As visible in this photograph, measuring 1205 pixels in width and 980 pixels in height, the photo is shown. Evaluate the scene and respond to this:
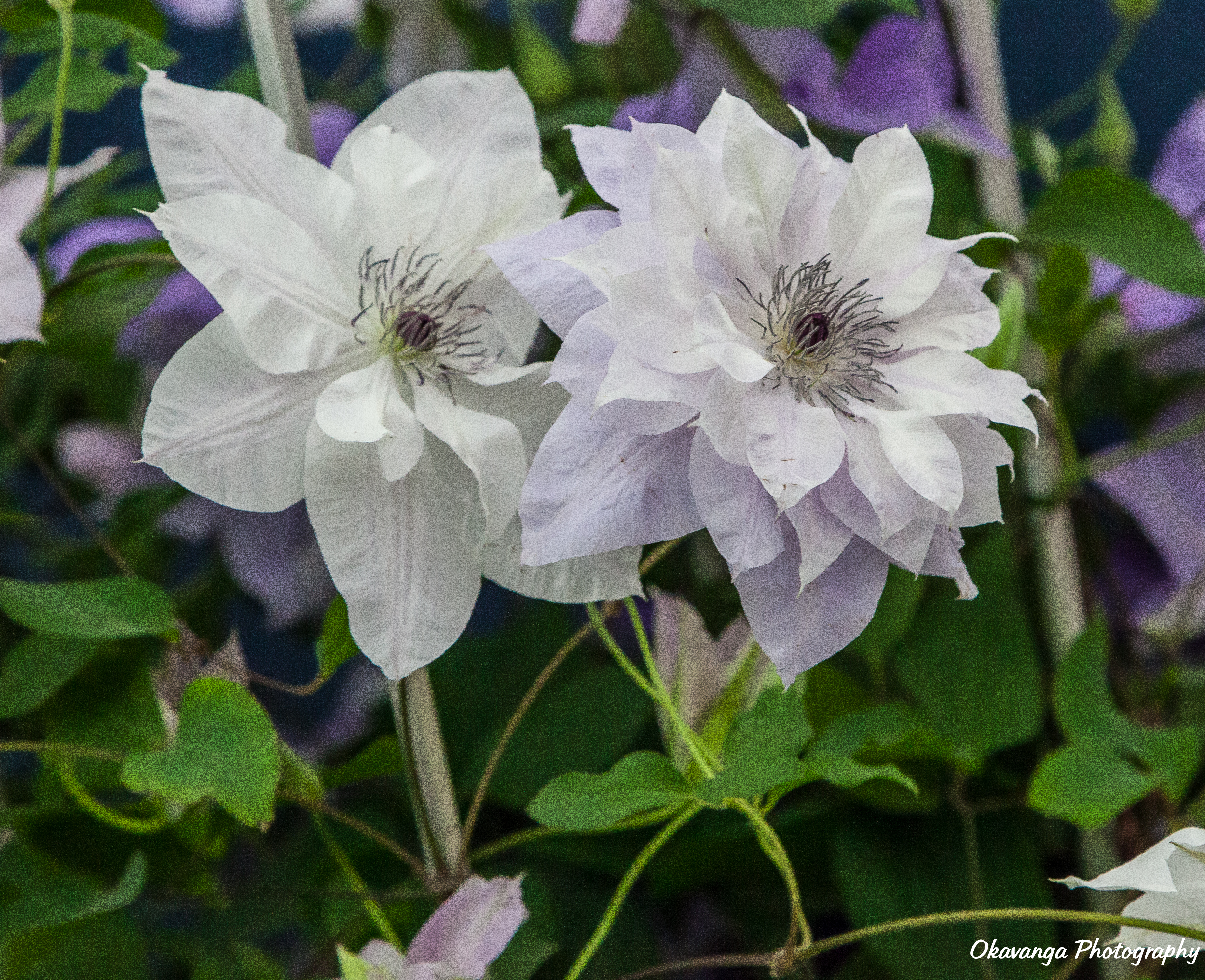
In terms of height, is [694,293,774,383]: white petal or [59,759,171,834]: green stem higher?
[694,293,774,383]: white petal

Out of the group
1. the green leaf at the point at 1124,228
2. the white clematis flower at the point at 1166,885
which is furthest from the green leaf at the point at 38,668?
the green leaf at the point at 1124,228

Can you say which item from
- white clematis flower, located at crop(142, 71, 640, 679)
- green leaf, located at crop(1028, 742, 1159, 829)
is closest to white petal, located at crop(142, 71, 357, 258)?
white clematis flower, located at crop(142, 71, 640, 679)

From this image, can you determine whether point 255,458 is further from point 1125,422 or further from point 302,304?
point 1125,422

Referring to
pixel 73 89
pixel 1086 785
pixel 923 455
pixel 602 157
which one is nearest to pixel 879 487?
pixel 923 455

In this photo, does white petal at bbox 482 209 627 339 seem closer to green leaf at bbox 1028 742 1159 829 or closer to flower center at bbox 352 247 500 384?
flower center at bbox 352 247 500 384

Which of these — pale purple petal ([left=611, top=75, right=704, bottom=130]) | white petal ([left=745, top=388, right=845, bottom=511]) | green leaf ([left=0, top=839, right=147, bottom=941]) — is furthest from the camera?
pale purple petal ([left=611, top=75, right=704, bottom=130])

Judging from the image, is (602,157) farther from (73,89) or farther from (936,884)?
(936,884)

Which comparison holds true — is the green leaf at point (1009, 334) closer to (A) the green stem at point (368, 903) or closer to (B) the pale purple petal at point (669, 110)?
(B) the pale purple petal at point (669, 110)
